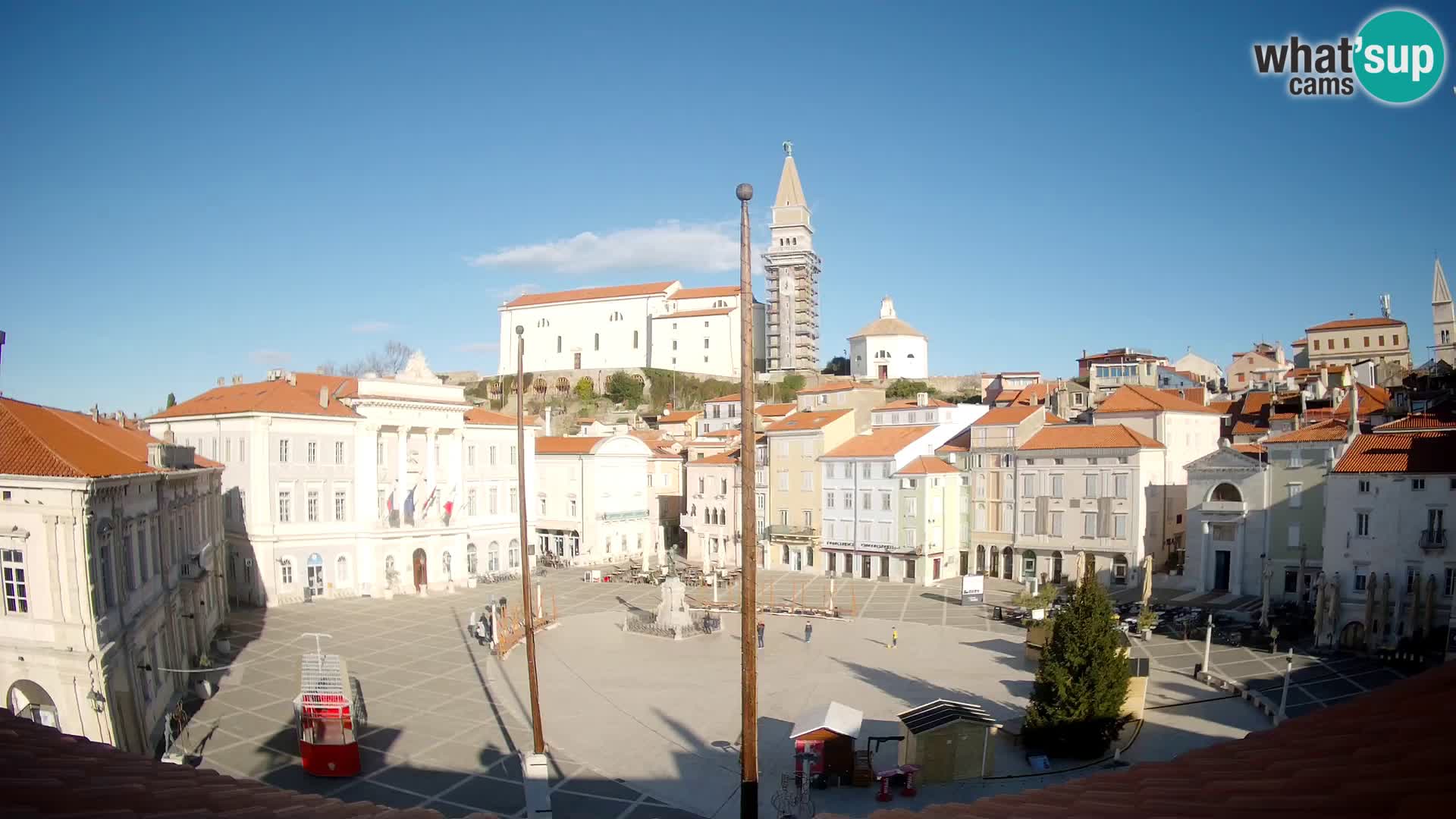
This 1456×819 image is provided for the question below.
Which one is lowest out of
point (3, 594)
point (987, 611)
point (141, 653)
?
point (987, 611)

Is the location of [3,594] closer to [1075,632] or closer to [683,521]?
[1075,632]

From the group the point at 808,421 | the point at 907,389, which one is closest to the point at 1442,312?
the point at 907,389

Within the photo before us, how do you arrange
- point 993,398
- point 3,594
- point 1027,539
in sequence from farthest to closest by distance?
1. point 993,398
2. point 1027,539
3. point 3,594

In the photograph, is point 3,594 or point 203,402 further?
point 203,402

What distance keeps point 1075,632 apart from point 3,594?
25601 millimetres

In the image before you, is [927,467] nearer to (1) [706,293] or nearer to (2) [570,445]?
(2) [570,445]

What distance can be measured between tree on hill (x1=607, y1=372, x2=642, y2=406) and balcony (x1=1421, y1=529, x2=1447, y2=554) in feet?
279

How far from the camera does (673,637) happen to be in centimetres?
4069

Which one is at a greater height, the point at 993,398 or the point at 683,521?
the point at 993,398

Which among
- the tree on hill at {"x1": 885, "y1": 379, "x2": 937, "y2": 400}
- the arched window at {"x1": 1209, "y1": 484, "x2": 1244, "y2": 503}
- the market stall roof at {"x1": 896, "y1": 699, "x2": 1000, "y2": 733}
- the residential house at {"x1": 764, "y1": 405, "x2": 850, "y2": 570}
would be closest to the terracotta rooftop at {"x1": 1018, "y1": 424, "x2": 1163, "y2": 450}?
the arched window at {"x1": 1209, "y1": 484, "x2": 1244, "y2": 503}

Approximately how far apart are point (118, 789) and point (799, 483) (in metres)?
55.7

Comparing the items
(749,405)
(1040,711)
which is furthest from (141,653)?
(1040,711)

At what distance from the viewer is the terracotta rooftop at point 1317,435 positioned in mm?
44000

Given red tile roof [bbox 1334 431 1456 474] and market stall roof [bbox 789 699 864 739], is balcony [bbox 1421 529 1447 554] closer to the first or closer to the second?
red tile roof [bbox 1334 431 1456 474]
